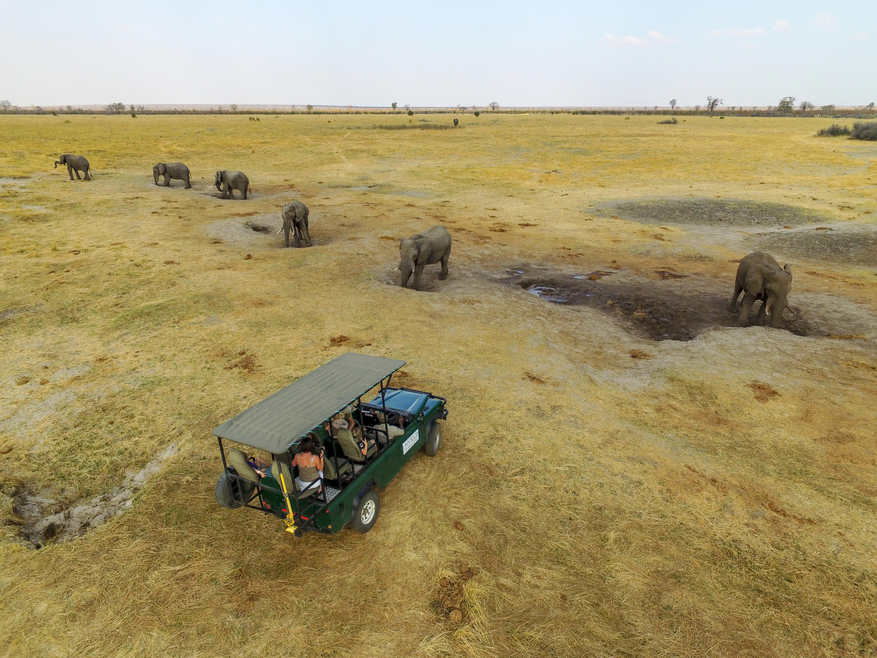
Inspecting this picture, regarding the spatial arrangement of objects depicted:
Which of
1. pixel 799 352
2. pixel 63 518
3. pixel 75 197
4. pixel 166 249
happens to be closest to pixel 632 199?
pixel 799 352

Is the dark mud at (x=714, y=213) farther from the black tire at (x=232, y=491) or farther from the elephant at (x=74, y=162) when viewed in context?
the elephant at (x=74, y=162)

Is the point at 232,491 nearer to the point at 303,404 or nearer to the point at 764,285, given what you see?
the point at 303,404

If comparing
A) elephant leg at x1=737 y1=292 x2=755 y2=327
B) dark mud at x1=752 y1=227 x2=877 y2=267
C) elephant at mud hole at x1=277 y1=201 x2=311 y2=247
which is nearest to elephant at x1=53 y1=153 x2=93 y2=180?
elephant at mud hole at x1=277 y1=201 x2=311 y2=247

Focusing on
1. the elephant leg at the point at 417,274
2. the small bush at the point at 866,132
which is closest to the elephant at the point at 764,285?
the elephant leg at the point at 417,274

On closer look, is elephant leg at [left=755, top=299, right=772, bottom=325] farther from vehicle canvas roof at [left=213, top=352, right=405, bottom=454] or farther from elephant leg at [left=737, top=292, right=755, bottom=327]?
vehicle canvas roof at [left=213, top=352, right=405, bottom=454]

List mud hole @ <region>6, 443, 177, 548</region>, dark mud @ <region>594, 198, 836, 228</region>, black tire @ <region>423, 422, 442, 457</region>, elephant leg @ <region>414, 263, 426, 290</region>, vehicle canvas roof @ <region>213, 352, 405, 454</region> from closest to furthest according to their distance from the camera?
vehicle canvas roof @ <region>213, 352, 405, 454</region>, mud hole @ <region>6, 443, 177, 548</region>, black tire @ <region>423, 422, 442, 457</region>, elephant leg @ <region>414, 263, 426, 290</region>, dark mud @ <region>594, 198, 836, 228</region>

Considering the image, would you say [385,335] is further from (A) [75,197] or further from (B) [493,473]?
(A) [75,197]
